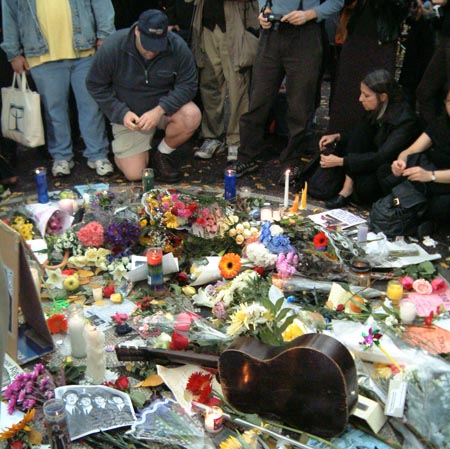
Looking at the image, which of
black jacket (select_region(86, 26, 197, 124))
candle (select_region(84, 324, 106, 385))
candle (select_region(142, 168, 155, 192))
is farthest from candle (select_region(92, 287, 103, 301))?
black jacket (select_region(86, 26, 197, 124))

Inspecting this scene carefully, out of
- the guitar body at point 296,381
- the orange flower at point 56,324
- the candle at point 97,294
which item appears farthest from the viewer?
the candle at point 97,294

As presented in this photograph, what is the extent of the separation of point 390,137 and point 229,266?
6.06 feet

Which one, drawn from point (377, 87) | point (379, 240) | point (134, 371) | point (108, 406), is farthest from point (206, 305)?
point (377, 87)

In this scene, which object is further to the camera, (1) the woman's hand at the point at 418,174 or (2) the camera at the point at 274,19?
(2) the camera at the point at 274,19

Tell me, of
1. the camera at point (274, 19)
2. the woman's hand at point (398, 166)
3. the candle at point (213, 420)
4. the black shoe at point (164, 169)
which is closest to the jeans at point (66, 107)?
the black shoe at point (164, 169)

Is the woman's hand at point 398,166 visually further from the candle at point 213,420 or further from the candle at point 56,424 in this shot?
the candle at point 56,424

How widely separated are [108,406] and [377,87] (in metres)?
3.12

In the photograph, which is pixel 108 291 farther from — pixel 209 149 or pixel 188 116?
pixel 209 149

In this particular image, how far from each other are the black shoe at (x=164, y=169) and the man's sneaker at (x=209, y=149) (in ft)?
1.51

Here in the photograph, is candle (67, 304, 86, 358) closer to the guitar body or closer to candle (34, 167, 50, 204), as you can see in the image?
the guitar body

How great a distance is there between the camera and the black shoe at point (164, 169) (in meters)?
5.51

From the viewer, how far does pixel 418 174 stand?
14.4 feet

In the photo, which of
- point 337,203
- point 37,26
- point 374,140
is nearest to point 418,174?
point 374,140

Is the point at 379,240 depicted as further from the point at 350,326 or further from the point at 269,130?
the point at 269,130
